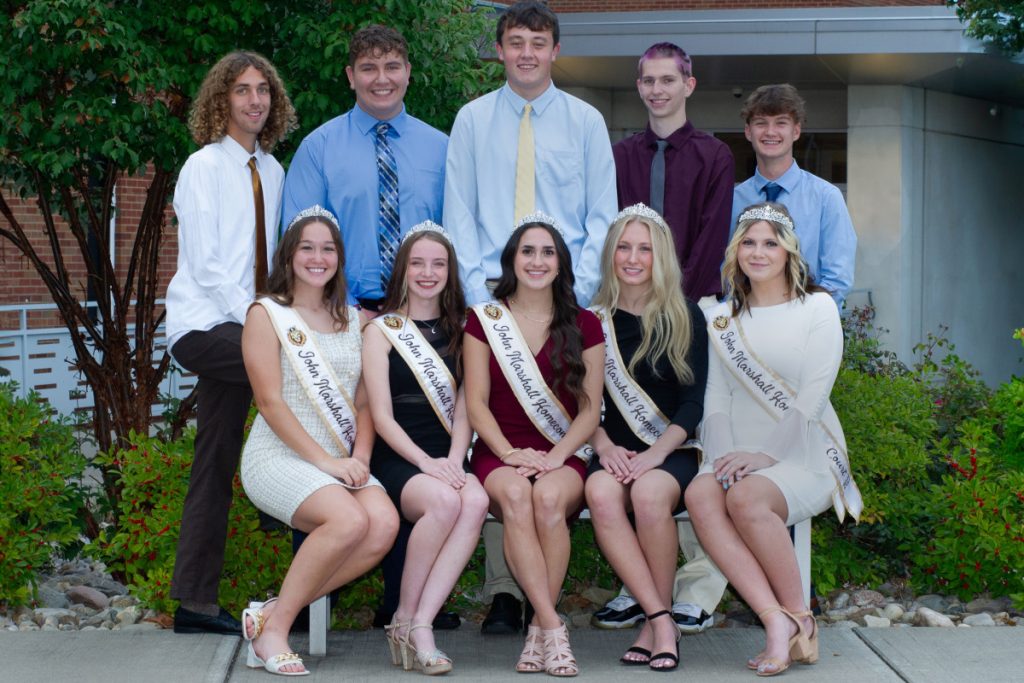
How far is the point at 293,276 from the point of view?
5137 millimetres

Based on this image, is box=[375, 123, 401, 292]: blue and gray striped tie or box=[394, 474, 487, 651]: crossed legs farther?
box=[375, 123, 401, 292]: blue and gray striped tie

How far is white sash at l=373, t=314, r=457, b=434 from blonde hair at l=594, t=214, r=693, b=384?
0.68 metres

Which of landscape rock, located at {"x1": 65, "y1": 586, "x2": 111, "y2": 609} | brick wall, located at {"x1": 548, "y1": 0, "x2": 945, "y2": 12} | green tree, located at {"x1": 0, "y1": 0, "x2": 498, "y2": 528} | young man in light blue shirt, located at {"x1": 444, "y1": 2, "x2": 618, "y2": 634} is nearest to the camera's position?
young man in light blue shirt, located at {"x1": 444, "y1": 2, "x2": 618, "y2": 634}

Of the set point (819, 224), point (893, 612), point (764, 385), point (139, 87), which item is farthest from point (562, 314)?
point (139, 87)

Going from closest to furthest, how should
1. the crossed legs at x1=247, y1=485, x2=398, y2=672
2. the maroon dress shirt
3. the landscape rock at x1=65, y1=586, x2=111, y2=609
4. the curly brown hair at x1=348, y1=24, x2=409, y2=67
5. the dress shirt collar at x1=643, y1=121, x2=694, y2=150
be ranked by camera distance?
the crossed legs at x1=247, y1=485, x2=398, y2=672 < the curly brown hair at x1=348, y1=24, x2=409, y2=67 < the maroon dress shirt < the dress shirt collar at x1=643, y1=121, x2=694, y2=150 < the landscape rock at x1=65, y1=586, x2=111, y2=609

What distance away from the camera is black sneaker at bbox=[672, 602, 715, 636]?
5.38m

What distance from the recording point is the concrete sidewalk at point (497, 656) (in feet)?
15.7

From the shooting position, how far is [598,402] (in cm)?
516

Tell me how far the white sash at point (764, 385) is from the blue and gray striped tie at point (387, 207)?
1265 millimetres

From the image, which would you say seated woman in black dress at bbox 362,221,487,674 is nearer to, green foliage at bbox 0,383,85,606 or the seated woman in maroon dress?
the seated woman in maroon dress

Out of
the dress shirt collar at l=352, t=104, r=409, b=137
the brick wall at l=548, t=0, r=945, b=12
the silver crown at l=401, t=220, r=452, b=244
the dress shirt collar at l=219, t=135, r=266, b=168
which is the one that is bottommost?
the silver crown at l=401, t=220, r=452, b=244

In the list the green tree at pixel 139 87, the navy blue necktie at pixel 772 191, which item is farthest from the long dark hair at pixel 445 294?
the green tree at pixel 139 87


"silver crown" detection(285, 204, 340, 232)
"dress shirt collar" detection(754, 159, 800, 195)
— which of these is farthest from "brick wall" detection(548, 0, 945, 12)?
"silver crown" detection(285, 204, 340, 232)

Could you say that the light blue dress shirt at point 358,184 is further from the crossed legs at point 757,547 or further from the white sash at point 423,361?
the crossed legs at point 757,547
